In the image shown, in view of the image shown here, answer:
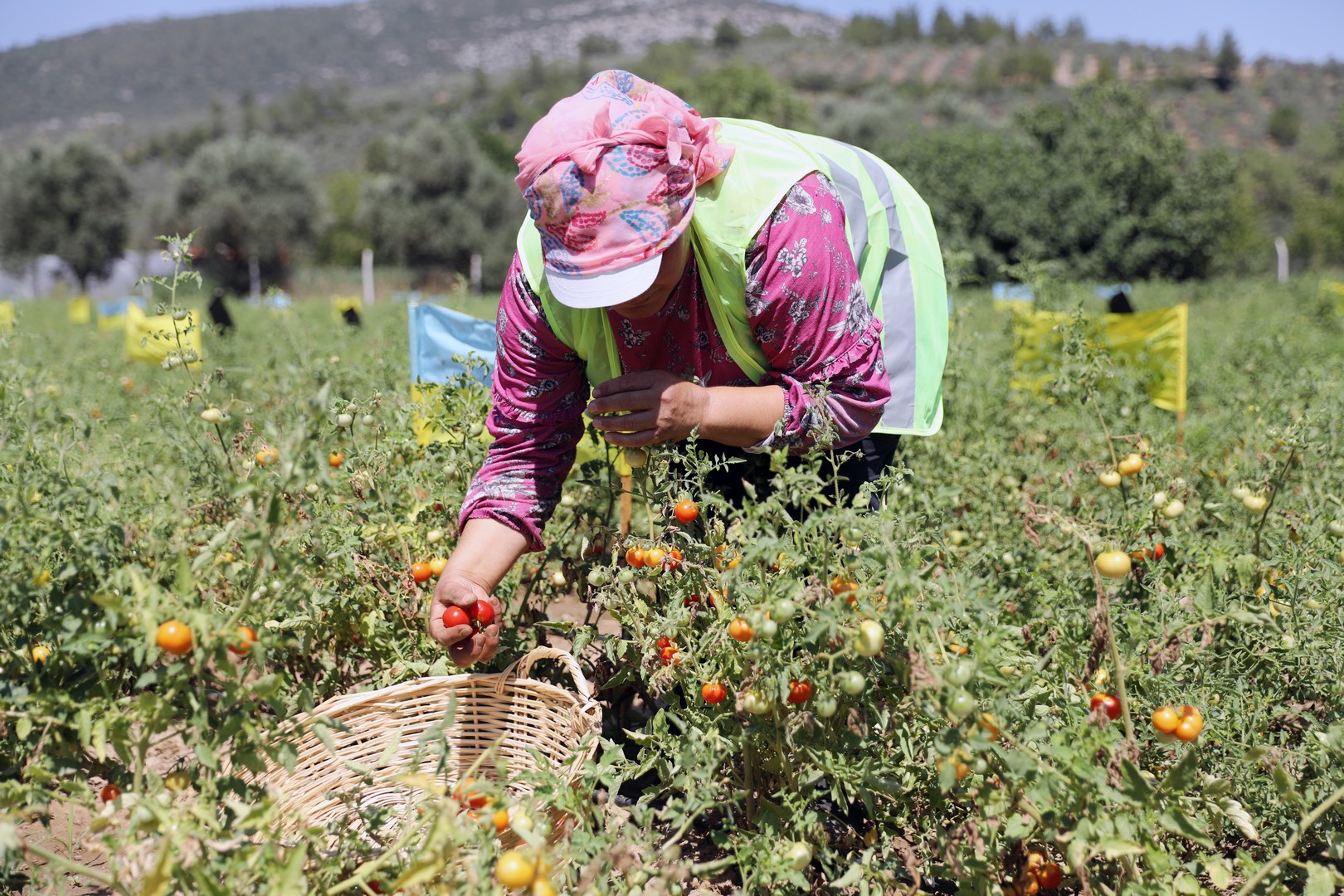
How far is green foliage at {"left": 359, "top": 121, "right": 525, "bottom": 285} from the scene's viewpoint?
1197 inches

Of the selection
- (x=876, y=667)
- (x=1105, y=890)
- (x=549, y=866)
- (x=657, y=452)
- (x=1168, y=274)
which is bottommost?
(x=1168, y=274)

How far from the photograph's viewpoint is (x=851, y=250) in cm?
172

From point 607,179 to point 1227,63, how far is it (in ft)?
251

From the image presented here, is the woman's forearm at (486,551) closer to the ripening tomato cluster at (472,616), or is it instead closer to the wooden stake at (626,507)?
the ripening tomato cluster at (472,616)

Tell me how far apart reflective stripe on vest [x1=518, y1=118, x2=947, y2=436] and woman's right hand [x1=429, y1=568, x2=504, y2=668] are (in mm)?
458

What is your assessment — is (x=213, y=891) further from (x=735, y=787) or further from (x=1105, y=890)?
(x=1105, y=890)

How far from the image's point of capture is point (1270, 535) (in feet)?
6.45

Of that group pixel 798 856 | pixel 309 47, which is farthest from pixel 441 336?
pixel 309 47

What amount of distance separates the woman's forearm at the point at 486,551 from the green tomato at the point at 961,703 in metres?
0.90

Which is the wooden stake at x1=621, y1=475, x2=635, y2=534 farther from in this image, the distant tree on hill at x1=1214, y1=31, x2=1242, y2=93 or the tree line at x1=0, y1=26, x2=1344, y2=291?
the distant tree on hill at x1=1214, y1=31, x2=1242, y2=93

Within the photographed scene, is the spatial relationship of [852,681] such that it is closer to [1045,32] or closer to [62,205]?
[62,205]

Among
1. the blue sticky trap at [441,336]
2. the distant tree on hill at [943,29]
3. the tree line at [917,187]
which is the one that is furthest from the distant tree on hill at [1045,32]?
the blue sticky trap at [441,336]

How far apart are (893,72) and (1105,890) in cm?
7735

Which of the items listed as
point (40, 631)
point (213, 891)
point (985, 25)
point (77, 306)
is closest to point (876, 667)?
point (213, 891)
